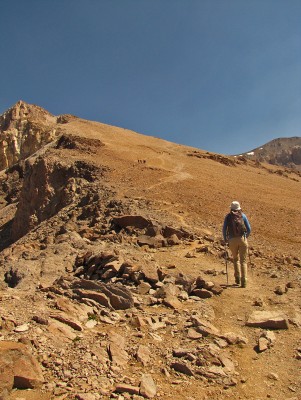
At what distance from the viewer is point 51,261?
10.2 meters

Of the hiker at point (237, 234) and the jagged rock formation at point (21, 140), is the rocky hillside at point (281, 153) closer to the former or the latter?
the jagged rock formation at point (21, 140)

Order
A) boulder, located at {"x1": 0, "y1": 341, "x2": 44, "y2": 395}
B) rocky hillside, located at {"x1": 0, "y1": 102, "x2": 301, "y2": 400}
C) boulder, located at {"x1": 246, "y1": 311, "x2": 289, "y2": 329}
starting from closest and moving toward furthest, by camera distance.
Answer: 1. boulder, located at {"x1": 0, "y1": 341, "x2": 44, "y2": 395}
2. rocky hillside, located at {"x1": 0, "y1": 102, "x2": 301, "y2": 400}
3. boulder, located at {"x1": 246, "y1": 311, "x2": 289, "y2": 329}

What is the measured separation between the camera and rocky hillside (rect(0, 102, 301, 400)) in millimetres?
4848

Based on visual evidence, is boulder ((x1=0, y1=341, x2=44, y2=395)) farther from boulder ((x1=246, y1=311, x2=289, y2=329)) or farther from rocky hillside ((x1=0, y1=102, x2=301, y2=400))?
boulder ((x1=246, y1=311, x2=289, y2=329))

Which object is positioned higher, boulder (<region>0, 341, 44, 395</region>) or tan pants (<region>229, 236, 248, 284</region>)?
tan pants (<region>229, 236, 248, 284</region>)

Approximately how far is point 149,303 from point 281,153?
108928mm

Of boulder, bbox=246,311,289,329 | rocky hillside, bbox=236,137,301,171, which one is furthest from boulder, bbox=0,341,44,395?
rocky hillside, bbox=236,137,301,171

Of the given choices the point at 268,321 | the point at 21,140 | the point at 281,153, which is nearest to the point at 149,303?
the point at 268,321

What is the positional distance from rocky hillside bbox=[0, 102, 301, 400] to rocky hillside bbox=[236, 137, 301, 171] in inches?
3275

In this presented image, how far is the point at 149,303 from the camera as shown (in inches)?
284

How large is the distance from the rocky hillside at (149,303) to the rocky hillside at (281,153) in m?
83.2

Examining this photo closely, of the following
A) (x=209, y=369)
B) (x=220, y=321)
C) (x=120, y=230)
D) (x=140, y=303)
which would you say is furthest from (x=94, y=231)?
(x=209, y=369)

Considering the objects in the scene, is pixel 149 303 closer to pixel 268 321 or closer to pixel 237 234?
pixel 268 321

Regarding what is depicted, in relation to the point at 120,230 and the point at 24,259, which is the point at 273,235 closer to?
the point at 120,230
